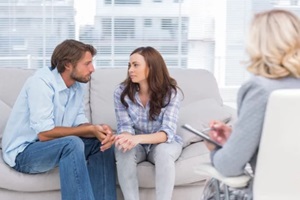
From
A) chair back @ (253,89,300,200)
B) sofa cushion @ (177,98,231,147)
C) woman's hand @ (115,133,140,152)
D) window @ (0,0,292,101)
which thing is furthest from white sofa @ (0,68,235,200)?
chair back @ (253,89,300,200)

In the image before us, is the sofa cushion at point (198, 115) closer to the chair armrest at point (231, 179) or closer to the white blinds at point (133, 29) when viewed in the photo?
the white blinds at point (133, 29)

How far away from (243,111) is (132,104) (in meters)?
1.56

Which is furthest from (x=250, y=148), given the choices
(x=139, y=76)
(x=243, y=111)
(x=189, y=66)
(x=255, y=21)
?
(x=189, y=66)

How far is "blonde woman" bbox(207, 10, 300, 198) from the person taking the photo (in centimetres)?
192

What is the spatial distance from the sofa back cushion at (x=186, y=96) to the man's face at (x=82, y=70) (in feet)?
1.73

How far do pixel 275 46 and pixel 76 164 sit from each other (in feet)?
4.81

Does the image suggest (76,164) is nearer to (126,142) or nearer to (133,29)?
(126,142)

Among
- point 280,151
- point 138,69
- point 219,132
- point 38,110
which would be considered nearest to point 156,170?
point 138,69

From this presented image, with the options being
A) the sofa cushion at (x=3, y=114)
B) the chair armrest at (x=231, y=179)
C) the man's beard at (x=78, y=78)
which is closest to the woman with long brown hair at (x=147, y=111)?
the man's beard at (x=78, y=78)

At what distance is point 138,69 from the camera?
3.42 meters

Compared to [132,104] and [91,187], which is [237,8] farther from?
[91,187]

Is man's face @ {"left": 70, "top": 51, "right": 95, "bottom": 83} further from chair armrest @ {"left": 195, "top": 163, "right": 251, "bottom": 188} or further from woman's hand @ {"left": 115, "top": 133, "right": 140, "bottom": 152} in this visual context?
chair armrest @ {"left": 195, "top": 163, "right": 251, "bottom": 188}

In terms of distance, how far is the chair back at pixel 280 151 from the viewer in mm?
1879

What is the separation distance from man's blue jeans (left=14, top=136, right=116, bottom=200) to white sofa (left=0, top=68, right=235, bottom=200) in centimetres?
9
